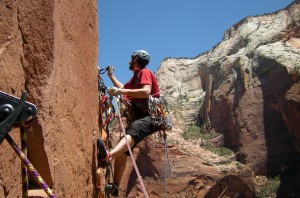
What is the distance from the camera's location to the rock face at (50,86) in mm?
2143

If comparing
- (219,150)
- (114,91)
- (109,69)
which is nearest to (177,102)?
(219,150)

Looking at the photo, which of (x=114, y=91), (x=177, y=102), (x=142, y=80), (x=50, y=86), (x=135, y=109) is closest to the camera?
(x=50, y=86)

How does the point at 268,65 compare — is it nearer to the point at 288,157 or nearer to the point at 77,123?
the point at 288,157

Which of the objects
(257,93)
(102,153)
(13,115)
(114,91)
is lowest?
(102,153)

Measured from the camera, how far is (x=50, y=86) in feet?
8.28

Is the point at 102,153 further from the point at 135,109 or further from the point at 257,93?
the point at 257,93

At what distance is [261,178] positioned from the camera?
25.4 metres

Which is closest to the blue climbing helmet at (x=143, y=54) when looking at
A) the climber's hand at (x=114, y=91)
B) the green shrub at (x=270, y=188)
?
the climber's hand at (x=114, y=91)

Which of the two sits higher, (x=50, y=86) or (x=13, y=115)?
(x=50, y=86)

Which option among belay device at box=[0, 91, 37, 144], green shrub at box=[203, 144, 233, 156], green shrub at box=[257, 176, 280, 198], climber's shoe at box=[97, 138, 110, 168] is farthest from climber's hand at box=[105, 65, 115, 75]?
green shrub at box=[203, 144, 233, 156]

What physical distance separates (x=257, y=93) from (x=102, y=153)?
26.6 m

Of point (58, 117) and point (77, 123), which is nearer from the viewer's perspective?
point (58, 117)

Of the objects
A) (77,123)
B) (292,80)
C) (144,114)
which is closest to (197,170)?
(292,80)

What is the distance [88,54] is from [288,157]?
2481 cm
